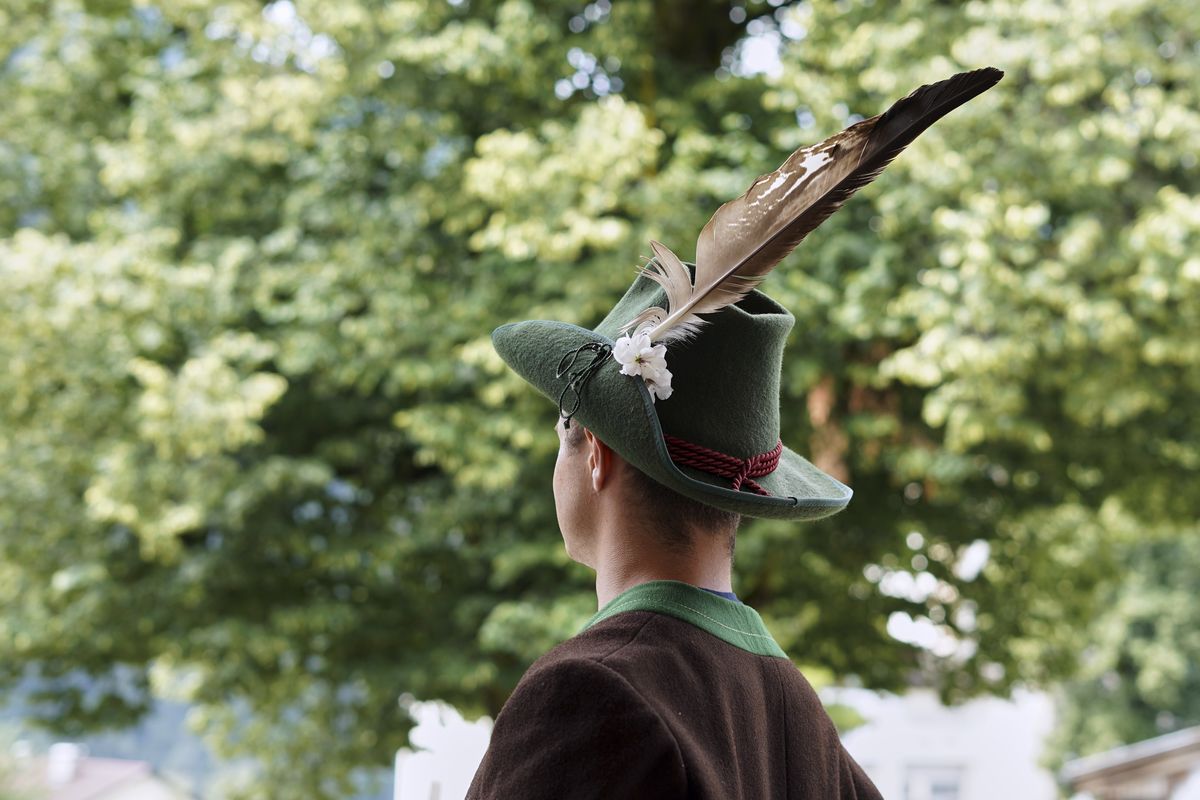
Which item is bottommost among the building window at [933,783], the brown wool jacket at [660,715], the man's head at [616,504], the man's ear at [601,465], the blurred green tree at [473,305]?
the building window at [933,783]

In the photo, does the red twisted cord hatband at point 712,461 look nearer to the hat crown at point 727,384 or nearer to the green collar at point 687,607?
the hat crown at point 727,384

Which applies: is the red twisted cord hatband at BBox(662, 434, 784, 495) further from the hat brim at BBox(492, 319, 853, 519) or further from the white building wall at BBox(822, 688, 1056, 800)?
the white building wall at BBox(822, 688, 1056, 800)

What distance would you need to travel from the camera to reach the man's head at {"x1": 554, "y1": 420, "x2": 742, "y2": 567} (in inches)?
51.4

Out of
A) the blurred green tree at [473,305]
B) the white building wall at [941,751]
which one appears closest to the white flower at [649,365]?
the blurred green tree at [473,305]

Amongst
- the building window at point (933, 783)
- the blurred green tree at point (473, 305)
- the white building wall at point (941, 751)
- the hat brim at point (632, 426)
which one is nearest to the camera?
the hat brim at point (632, 426)

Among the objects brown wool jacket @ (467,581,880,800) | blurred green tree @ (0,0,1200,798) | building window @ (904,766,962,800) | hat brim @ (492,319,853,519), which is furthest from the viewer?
building window @ (904,766,962,800)

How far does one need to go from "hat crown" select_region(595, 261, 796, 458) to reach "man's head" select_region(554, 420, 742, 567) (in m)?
0.06

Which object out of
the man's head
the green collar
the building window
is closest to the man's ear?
the man's head

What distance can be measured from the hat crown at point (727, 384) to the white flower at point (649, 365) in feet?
0.07

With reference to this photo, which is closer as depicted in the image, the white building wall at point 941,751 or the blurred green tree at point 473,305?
the blurred green tree at point 473,305

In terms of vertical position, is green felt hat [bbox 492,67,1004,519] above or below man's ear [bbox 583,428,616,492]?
above

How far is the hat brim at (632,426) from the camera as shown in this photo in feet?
4.10

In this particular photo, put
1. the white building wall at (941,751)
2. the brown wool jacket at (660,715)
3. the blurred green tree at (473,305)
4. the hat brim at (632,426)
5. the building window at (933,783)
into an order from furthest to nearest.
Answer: the building window at (933,783) → the white building wall at (941,751) → the blurred green tree at (473,305) → the hat brim at (632,426) → the brown wool jacket at (660,715)

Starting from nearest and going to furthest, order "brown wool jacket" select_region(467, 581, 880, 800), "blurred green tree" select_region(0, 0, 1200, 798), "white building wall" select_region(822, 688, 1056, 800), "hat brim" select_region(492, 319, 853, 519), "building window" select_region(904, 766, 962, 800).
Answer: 1. "brown wool jacket" select_region(467, 581, 880, 800)
2. "hat brim" select_region(492, 319, 853, 519)
3. "blurred green tree" select_region(0, 0, 1200, 798)
4. "white building wall" select_region(822, 688, 1056, 800)
5. "building window" select_region(904, 766, 962, 800)
